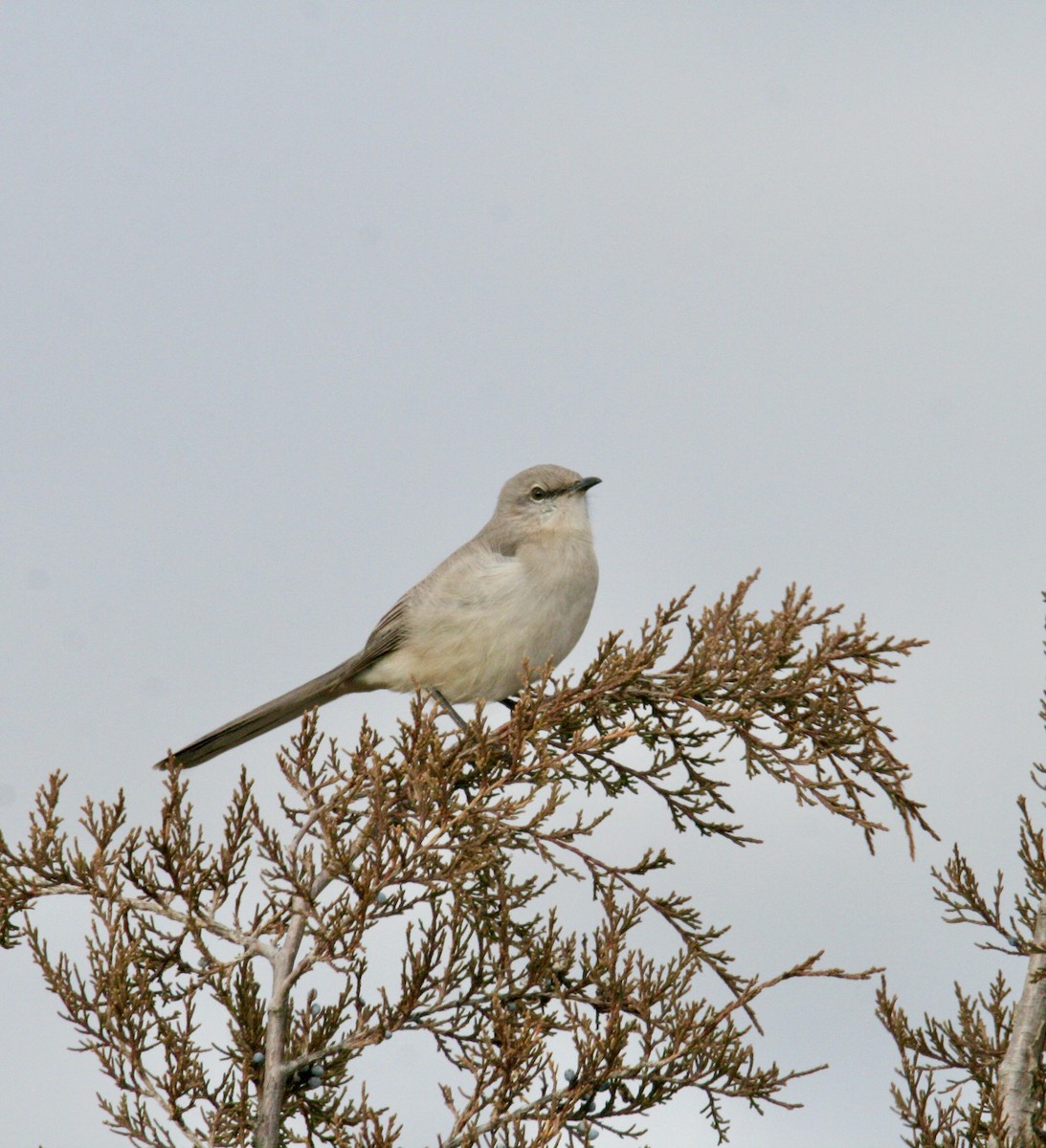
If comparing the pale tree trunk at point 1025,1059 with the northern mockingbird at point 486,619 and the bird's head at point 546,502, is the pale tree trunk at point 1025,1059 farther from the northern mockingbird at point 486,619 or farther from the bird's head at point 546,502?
the bird's head at point 546,502

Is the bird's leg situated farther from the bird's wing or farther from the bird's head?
the bird's head

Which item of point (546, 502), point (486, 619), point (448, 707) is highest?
point (546, 502)

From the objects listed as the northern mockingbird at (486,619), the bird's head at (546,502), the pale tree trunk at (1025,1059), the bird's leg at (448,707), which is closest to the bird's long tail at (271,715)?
the northern mockingbird at (486,619)

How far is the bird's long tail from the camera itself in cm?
725

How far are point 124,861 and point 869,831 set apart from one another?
2.79 meters

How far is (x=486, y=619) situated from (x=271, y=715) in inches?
50.3

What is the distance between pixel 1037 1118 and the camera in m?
5.86

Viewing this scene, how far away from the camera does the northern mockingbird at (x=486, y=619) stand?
7188 mm

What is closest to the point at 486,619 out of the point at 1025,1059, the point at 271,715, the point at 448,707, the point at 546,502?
the point at 448,707

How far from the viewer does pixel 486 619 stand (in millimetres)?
7199

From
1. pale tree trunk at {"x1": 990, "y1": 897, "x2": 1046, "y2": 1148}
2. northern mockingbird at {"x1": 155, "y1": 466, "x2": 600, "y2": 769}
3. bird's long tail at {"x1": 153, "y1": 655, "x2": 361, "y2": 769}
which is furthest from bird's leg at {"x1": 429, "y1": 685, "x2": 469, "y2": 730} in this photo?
pale tree trunk at {"x1": 990, "y1": 897, "x2": 1046, "y2": 1148}

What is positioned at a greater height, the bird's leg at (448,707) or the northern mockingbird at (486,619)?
the northern mockingbird at (486,619)

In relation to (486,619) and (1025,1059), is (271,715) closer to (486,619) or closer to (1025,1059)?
(486,619)

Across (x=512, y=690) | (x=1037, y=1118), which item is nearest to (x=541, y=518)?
(x=512, y=690)
